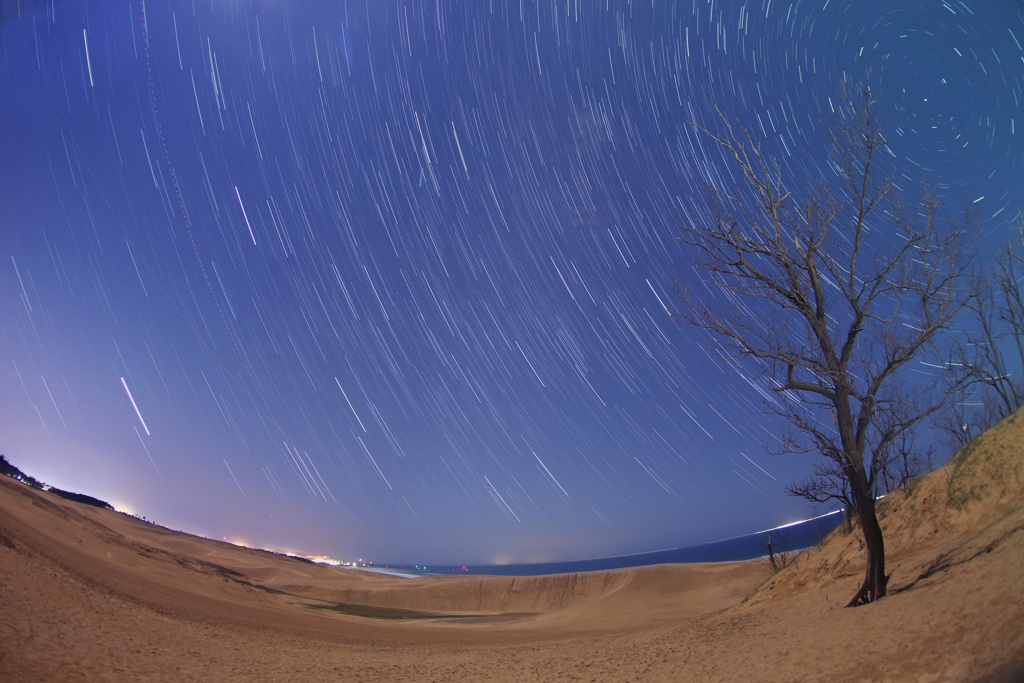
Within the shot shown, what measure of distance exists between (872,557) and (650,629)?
7.58m

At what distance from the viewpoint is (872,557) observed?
9.09 m

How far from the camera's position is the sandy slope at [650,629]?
6148 millimetres

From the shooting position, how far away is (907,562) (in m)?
11.5

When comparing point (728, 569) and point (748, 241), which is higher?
point (748, 241)

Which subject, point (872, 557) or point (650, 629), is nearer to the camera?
point (872, 557)

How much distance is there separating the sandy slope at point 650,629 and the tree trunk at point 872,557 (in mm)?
378

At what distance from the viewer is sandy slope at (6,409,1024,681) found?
6.15 meters

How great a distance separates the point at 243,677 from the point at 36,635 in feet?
13.8

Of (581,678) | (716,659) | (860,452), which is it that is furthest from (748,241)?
(581,678)

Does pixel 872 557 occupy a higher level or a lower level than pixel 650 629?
higher

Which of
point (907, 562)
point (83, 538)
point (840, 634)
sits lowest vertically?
point (83, 538)

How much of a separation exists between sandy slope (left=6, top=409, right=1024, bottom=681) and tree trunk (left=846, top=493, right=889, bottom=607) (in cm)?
38

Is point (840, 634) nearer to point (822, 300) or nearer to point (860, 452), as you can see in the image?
point (860, 452)

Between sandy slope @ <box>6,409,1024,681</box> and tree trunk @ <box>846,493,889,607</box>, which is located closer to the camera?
sandy slope @ <box>6,409,1024,681</box>
